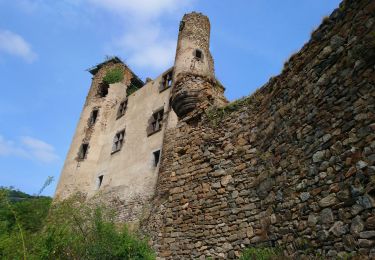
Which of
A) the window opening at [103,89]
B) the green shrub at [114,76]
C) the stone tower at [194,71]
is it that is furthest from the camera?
the window opening at [103,89]

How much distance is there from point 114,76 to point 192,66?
14963mm

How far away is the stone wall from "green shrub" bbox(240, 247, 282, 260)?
11 centimetres

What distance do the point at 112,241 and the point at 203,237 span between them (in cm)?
510

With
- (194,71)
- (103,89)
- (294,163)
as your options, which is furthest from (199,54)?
(103,89)

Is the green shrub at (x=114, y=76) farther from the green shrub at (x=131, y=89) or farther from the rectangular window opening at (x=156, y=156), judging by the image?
the rectangular window opening at (x=156, y=156)

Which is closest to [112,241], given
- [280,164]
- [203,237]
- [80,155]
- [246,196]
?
[203,237]

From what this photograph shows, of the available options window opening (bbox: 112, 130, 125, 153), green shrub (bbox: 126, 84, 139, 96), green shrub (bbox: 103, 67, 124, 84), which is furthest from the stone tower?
green shrub (bbox: 103, 67, 124, 84)

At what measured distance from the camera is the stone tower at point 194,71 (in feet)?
27.9

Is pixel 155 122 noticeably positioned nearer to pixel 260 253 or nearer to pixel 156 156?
pixel 156 156

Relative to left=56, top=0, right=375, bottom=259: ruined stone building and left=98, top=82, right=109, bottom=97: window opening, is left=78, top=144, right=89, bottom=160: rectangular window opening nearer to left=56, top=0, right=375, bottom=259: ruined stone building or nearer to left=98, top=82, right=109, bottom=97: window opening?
left=98, top=82, right=109, bottom=97: window opening

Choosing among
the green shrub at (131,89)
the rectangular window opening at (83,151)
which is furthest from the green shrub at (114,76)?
the rectangular window opening at (83,151)

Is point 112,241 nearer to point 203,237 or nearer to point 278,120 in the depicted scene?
point 203,237

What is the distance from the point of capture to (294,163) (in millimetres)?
5062

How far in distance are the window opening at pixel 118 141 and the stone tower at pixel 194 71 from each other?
767 cm
